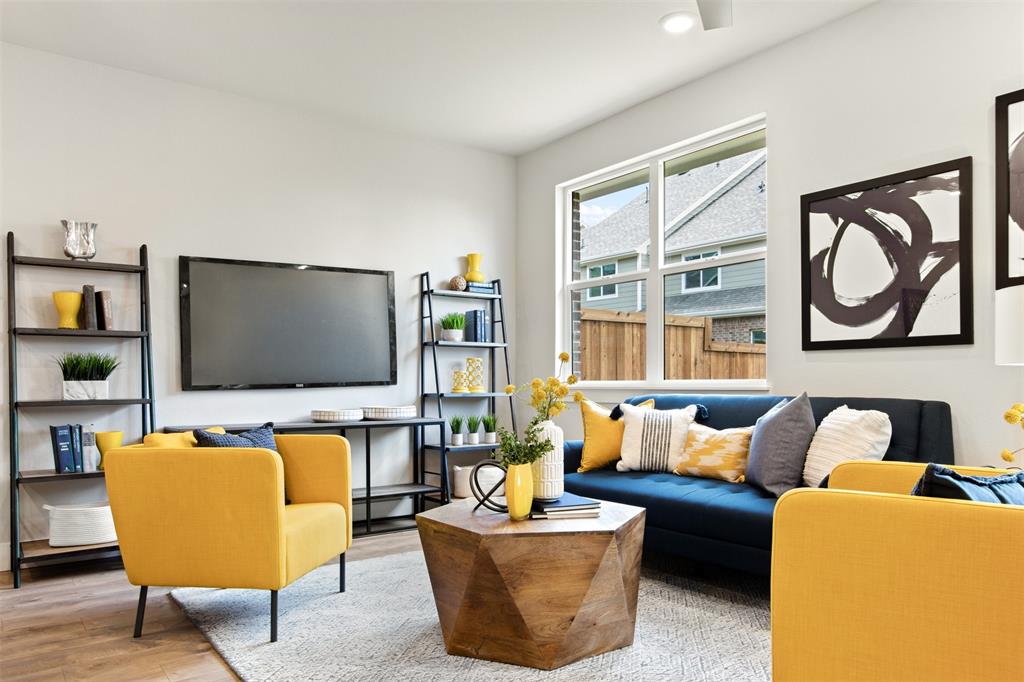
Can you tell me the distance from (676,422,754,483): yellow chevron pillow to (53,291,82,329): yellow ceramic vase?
330cm

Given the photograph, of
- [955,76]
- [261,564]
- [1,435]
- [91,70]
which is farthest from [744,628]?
[91,70]

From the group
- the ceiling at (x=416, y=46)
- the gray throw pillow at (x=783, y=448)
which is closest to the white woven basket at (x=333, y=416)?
the ceiling at (x=416, y=46)

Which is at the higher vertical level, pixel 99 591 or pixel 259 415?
pixel 259 415

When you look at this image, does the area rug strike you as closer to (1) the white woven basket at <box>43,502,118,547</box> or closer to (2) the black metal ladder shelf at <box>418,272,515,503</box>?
(1) the white woven basket at <box>43,502,118,547</box>

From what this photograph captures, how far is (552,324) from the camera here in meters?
5.40

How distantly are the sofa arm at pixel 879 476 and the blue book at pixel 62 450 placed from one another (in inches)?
141

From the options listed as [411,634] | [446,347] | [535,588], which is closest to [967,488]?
[535,588]

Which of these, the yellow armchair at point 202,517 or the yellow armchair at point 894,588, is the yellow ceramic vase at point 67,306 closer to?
the yellow armchair at point 202,517

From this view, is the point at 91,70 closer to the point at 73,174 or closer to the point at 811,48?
the point at 73,174

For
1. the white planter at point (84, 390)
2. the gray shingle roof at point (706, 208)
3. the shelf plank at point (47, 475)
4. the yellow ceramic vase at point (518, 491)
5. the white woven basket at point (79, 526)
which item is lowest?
the white woven basket at point (79, 526)

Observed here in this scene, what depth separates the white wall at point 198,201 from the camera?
3781 mm

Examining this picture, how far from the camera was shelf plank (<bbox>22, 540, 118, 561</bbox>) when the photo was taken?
11.0 ft

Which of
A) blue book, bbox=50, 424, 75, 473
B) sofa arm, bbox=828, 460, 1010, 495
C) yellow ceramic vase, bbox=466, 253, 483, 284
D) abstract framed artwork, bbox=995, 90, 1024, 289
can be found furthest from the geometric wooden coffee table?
yellow ceramic vase, bbox=466, 253, 483, 284

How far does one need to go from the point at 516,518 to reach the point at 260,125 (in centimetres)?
339
